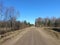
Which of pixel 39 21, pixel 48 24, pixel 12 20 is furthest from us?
pixel 39 21

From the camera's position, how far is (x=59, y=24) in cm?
12138

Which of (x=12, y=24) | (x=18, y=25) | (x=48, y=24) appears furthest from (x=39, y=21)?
(x=12, y=24)

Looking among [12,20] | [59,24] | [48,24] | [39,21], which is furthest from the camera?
[39,21]

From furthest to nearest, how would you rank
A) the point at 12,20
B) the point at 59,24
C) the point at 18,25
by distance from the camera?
the point at 59,24
the point at 18,25
the point at 12,20

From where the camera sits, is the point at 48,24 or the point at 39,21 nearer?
the point at 48,24

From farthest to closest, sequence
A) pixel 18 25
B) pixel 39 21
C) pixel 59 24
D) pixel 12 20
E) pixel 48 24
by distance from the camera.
A: pixel 39 21 < pixel 48 24 < pixel 59 24 < pixel 18 25 < pixel 12 20

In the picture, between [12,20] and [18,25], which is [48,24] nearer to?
[18,25]

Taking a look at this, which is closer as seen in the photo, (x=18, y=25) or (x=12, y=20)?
(x=12, y=20)

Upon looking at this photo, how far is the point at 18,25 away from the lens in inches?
2638

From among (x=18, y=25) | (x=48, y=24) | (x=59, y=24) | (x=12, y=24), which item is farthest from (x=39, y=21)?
(x=12, y=24)

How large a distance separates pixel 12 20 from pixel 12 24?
6.63 feet

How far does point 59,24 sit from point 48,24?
29731 millimetres

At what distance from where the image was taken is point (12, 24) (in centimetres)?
5578

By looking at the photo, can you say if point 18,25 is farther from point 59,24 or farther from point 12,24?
point 59,24
